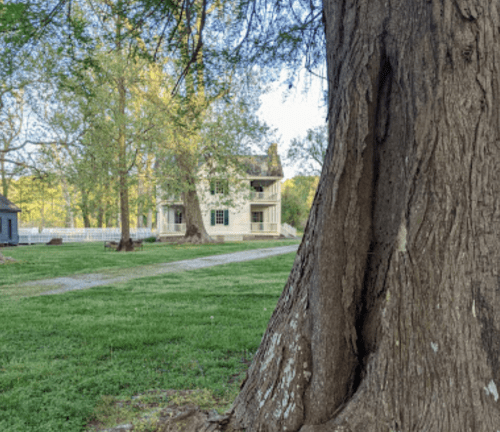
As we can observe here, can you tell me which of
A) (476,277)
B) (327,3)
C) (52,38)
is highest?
(52,38)

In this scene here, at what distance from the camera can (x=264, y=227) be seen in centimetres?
4300

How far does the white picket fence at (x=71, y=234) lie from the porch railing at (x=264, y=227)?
12.0 metres

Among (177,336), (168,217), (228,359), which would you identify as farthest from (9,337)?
(168,217)

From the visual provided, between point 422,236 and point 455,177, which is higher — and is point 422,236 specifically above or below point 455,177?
below

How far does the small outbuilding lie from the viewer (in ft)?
104

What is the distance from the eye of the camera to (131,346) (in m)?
4.88

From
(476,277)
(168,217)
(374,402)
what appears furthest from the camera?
(168,217)

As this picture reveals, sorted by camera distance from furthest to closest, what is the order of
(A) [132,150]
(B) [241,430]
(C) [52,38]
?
(A) [132,150] < (C) [52,38] < (B) [241,430]

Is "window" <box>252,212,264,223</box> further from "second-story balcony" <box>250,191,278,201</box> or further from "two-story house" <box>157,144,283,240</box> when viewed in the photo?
"second-story balcony" <box>250,191,278,201</box>

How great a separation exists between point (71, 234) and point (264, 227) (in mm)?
19716

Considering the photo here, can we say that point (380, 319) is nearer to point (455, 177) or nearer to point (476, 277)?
point (476, 277)

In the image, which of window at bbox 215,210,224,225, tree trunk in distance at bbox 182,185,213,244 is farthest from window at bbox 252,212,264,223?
tree trunk in distance at bbox 182,185,213,244

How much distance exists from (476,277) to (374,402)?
79cm

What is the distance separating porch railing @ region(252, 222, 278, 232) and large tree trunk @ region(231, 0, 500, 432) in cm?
3992
